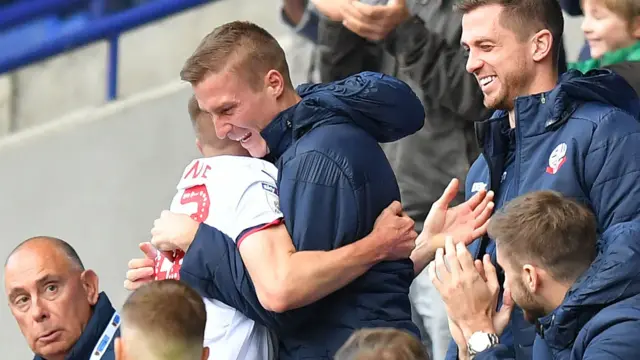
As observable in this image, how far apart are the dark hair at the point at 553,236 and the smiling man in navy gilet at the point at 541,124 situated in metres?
0.19

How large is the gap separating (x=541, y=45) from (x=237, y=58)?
82 cm

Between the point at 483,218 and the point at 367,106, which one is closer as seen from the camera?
the point at 367,106

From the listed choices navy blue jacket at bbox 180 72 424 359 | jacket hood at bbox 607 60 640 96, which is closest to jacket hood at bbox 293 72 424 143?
navy blue jacket at bbox 180 72 424 359

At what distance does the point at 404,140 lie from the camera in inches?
211

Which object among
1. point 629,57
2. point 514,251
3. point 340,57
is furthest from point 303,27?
point 514,251

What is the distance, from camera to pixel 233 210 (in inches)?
153

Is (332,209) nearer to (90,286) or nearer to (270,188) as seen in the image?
(270,188)

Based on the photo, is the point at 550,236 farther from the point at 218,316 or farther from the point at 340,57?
the point at 340,57

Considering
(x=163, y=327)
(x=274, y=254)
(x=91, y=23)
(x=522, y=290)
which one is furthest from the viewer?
(x=91, y=23)

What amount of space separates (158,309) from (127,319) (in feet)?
0.26

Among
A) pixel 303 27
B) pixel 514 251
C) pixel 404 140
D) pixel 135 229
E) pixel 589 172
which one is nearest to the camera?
pixel 514 251

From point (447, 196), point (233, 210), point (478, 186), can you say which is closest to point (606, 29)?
point (478, 186)

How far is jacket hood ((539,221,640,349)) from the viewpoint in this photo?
11.6ft

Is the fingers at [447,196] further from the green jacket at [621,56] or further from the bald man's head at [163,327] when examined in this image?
the bald man's head at [163,327]
